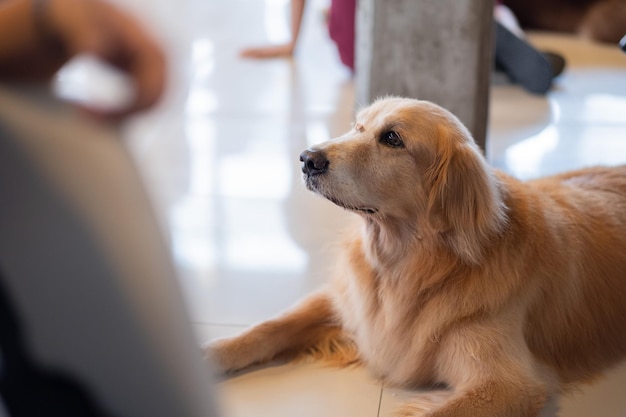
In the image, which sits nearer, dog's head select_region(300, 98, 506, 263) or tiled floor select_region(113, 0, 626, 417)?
dog's head select_region(300, 98, 506, 263)

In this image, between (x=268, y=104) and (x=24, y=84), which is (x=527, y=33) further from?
(x=24, y=84)

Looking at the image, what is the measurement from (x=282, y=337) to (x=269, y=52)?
2565 millimetres

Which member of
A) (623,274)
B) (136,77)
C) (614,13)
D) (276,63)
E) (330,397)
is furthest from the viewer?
(614,13)

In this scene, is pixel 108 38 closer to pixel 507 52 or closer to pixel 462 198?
pixel 462 198

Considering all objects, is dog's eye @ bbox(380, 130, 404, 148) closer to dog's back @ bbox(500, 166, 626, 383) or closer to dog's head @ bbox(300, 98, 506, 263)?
dog's head @ bbox(300, 98, 506, 263)

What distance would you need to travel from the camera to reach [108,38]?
0.60 m

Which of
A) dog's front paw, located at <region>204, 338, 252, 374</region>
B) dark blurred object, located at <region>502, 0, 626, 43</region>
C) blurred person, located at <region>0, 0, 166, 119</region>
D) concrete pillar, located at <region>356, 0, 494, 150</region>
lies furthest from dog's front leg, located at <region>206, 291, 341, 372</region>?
dark blurred object, located at <region>502, 0, 626, 43</region>

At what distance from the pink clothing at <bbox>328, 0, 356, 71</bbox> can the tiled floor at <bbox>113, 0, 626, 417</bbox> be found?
10cm

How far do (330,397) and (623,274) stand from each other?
81cm

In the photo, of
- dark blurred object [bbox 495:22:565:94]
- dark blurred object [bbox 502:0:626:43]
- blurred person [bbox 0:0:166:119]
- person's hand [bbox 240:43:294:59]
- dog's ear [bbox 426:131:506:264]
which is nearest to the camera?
blurred person [bbox 0:0:166:119]

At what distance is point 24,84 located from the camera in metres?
0.62

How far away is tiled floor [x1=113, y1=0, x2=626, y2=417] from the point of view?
80.2 inches

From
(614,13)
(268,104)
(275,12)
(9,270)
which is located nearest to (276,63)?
(268,104)

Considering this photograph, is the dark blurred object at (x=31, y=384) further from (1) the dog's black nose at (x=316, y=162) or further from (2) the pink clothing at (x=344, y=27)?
(2) the pink clothing at (x=344, y=27)
